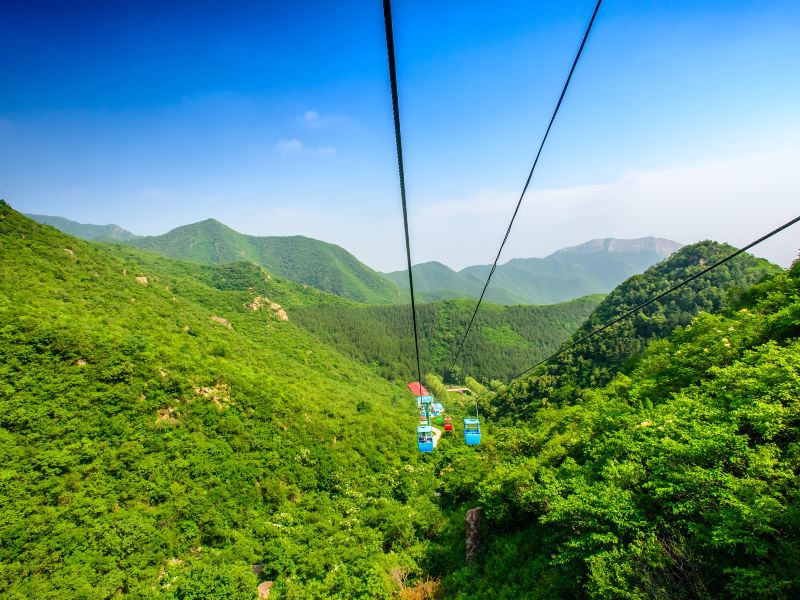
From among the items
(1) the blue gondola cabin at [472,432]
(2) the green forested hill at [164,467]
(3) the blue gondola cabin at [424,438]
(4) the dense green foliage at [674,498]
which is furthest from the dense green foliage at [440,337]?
(4) the dense green foliage at [674,498]

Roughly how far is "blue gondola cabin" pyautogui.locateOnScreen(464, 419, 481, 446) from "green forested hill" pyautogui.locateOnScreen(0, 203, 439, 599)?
871cm

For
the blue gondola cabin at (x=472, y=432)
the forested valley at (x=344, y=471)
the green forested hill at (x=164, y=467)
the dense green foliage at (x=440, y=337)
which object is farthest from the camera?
the dense green foliage at (x=440, y=337)

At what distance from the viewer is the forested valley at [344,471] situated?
11977 millimetres

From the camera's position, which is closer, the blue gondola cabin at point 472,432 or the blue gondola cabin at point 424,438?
the blue gondola cabin at point 424,438

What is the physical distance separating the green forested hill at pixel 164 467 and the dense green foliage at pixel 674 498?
10.4 metres

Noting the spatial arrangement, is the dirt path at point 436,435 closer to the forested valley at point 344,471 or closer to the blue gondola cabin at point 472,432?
the forested valley at point 344,471

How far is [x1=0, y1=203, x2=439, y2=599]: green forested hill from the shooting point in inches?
955

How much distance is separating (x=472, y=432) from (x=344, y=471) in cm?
2120

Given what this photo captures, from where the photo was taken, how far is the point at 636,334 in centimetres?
7800

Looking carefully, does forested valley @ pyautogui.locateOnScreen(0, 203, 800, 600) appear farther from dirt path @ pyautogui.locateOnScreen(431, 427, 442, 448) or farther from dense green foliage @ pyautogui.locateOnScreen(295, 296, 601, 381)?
dense green foliage @ pyautogui.locateOnScreen(295, 296, 601, 381)

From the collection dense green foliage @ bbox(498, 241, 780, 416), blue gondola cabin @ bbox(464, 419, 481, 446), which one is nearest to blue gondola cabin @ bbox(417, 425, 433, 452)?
blue gondola cabin @ bbox(464, 419, 481, 446)

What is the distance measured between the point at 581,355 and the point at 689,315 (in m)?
25.9

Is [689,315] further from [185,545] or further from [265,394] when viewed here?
[185,545]

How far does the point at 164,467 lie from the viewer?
33000 mm
